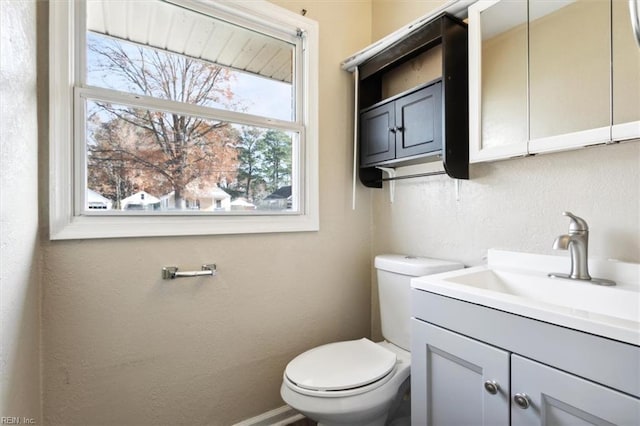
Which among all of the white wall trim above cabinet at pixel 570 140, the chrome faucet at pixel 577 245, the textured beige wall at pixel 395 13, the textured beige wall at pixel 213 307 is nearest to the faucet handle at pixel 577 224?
the chrome faucet at pixel 577 245

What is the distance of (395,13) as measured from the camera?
1747mm

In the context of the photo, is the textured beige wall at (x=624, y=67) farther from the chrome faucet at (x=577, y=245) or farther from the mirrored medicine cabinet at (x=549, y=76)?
the chrome faucet at (x=577, y=245)

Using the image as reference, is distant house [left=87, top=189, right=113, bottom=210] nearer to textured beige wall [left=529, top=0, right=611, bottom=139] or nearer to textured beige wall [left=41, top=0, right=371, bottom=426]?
textured beige wall [left=41, top=0, right=371, bottom=426]

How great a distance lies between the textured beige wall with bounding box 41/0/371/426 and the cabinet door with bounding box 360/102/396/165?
0.38 feet

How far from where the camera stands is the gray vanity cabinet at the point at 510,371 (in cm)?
66

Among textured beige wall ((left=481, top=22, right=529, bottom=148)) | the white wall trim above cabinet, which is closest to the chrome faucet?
the white wall trim above cabinet

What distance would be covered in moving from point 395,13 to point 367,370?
1.83m

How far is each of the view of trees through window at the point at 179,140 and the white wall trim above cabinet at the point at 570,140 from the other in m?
1.10

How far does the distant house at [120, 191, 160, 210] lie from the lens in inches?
50.5

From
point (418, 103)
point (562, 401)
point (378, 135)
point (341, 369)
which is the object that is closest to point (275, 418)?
point (341, 369)

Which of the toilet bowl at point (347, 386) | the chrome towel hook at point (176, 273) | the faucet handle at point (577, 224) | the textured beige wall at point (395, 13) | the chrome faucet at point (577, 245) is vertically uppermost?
Answer: the textured beige wall at point (395, 13)

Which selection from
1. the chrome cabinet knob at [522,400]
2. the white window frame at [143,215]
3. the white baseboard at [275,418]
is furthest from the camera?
the white baseboard at [275,418]

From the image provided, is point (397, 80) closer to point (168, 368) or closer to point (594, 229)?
point (594, 229)

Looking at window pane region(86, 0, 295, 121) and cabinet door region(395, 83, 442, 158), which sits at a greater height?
window pane region(86, 0, 295, 121)
